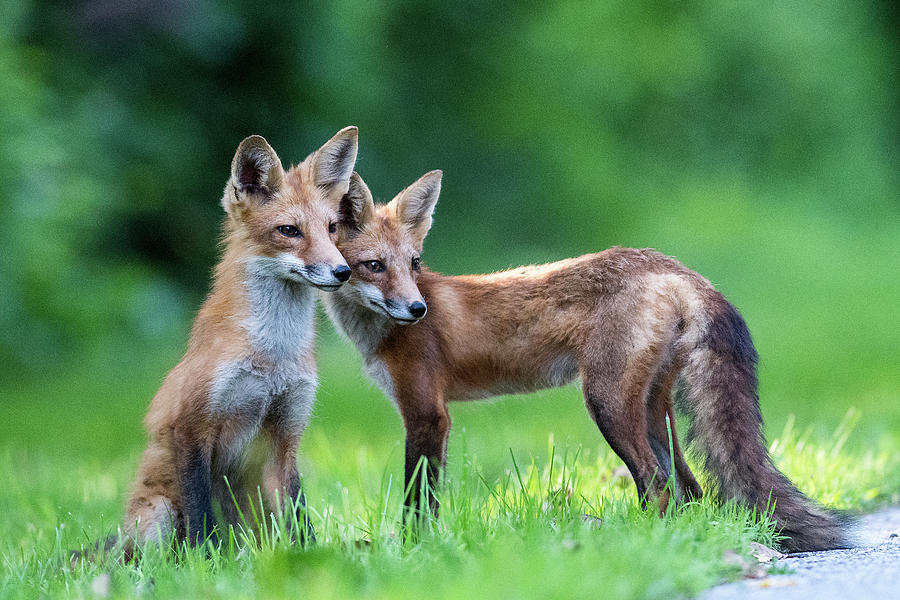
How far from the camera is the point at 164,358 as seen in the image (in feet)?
39.2

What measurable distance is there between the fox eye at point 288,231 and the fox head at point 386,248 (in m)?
0.47

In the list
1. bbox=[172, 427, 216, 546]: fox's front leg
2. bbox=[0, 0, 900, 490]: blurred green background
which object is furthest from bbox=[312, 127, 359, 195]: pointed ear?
bbox=[0, 0, 900, 490]: blurred green background

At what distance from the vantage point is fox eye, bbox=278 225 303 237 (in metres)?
4.64

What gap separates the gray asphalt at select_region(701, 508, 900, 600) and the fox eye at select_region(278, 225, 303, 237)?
2304 mm

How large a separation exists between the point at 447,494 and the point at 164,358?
7812 mm

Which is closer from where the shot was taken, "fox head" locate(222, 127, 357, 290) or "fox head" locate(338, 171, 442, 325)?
"fox head" locate(222, 127, 357, 290)

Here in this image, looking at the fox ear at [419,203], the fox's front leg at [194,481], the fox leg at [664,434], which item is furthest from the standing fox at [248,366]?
the fox leg at [664,434]

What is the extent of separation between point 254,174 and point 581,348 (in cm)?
167

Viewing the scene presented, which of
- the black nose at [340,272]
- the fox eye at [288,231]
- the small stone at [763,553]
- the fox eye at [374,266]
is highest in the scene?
the fox eye at [288,231]

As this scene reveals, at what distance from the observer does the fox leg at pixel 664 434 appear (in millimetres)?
4903

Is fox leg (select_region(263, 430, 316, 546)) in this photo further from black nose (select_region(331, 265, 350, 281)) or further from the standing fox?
black nose (select_region(331, 265, 350, 281))

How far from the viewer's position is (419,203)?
217 inches

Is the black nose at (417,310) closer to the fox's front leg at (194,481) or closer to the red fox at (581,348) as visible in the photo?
the red fox at (581,348)

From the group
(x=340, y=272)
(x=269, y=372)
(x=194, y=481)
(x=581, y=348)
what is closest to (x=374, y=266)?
(x=340, y=272)
